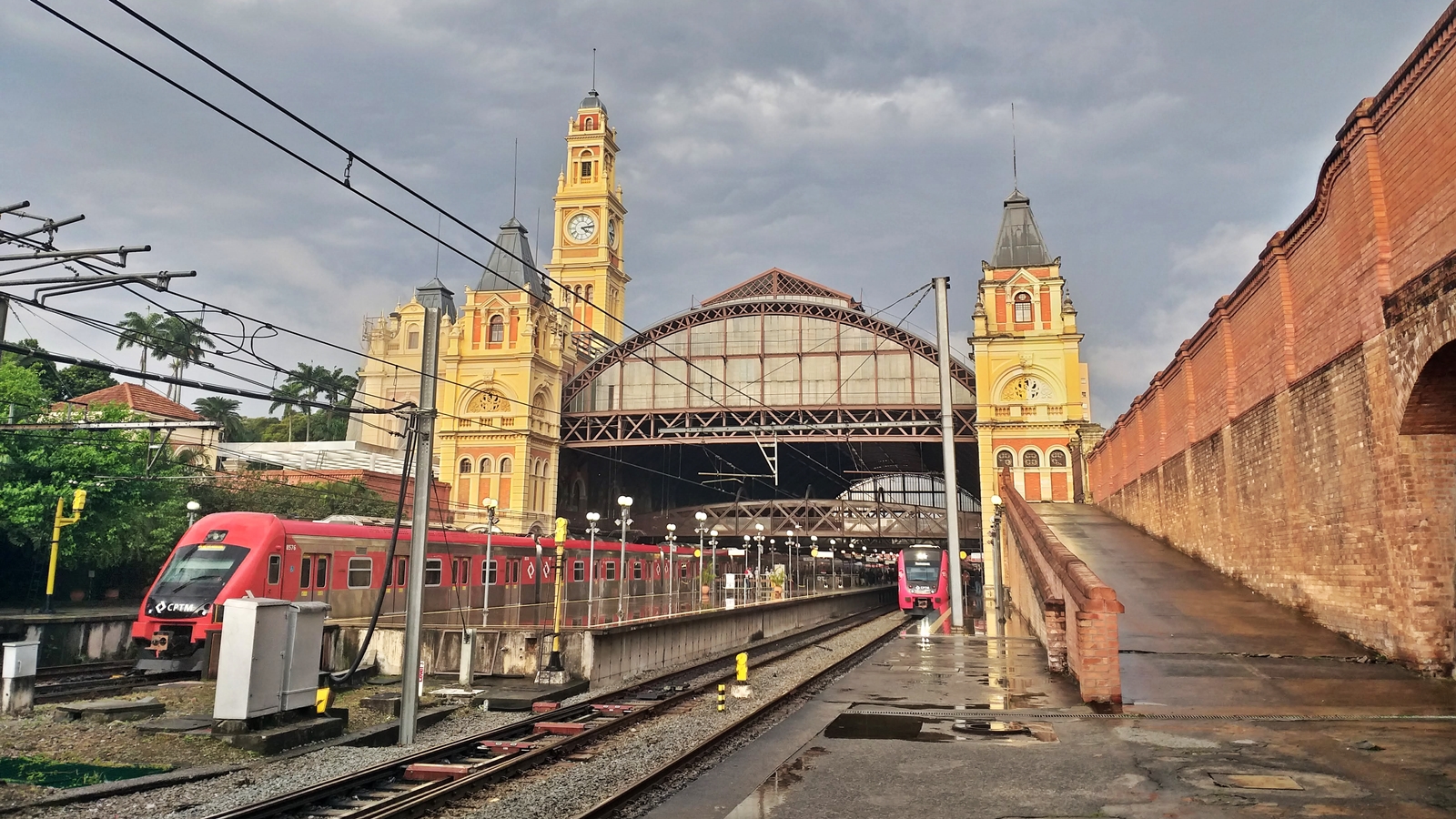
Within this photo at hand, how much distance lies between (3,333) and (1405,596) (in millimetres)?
20079

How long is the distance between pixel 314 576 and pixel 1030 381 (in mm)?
39907

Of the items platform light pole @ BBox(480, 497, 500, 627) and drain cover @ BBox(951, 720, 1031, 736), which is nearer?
Answer: drain cover @ BBox(951, 720, 1031, 736)

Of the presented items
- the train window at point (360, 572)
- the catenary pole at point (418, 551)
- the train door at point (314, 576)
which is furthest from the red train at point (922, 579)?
the catenary pole at point (418, 551)

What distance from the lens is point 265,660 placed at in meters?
12.4

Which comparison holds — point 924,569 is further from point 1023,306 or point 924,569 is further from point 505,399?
point 505,399

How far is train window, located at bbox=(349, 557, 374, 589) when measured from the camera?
77.4 ft

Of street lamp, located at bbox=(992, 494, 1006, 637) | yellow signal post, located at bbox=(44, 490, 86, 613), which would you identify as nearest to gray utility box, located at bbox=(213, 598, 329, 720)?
yellow signal post, located at bbox=(44, 490, 86, 613)

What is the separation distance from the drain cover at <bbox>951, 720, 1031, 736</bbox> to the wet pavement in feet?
0.08

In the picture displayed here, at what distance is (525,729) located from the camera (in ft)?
46.4

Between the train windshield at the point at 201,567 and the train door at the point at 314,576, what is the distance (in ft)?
6.06

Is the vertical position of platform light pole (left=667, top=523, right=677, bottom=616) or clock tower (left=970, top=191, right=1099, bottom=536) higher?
clock tower (left=970, top=191, right=1099, bottom=536)

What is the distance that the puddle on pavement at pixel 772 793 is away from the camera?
28.0ft

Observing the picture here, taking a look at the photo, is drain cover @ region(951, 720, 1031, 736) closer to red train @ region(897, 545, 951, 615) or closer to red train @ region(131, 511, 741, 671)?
red train @ region(131, 511, 741, 671)

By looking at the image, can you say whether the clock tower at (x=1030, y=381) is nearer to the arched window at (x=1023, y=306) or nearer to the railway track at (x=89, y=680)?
the arched window at (x=1023, y=306)
